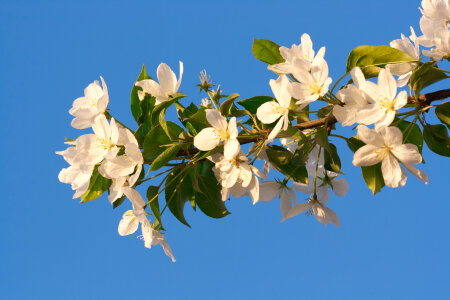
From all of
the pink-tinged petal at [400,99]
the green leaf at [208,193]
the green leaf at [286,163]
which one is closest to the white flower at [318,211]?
the green leaf at [286,163]

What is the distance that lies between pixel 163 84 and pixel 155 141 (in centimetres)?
23

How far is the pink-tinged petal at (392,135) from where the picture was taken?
1358mm

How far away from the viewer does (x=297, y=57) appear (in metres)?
1.62

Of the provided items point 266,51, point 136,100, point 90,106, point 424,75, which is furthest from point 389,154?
point 90,106

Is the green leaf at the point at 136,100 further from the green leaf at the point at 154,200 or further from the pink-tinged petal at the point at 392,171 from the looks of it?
the pink-tinged petal at the point at 392,171

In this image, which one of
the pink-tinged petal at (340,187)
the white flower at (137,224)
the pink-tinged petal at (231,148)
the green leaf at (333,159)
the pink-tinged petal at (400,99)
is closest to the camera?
the pink-tinged petal at (400,99)

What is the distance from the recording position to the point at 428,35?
1.61m

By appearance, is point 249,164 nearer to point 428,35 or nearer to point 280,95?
point 280,95

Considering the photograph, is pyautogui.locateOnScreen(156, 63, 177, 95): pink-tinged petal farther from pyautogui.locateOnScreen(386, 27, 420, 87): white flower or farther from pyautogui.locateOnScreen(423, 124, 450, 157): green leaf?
pyautogui.locateOnScreen(423, 124, 450, 157): green leaf

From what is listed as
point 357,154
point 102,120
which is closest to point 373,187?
point 357,154

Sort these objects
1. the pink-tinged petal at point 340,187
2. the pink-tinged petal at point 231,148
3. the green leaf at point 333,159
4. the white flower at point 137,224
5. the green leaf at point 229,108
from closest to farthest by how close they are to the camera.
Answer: the pink-tinged petal at point 231,148
the green leaf at point 229,108
the white flower at point 137,224
the green leaf at point 333,159
the pink-tinged petal at point 340,187

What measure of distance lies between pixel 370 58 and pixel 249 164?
19.0 inches

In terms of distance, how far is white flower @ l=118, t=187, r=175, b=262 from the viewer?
5.34ft

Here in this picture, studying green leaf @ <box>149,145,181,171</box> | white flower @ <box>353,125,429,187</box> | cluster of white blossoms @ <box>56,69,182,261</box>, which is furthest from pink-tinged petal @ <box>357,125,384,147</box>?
cluster of white blossoms @ <box>56,69,182,261</box>
